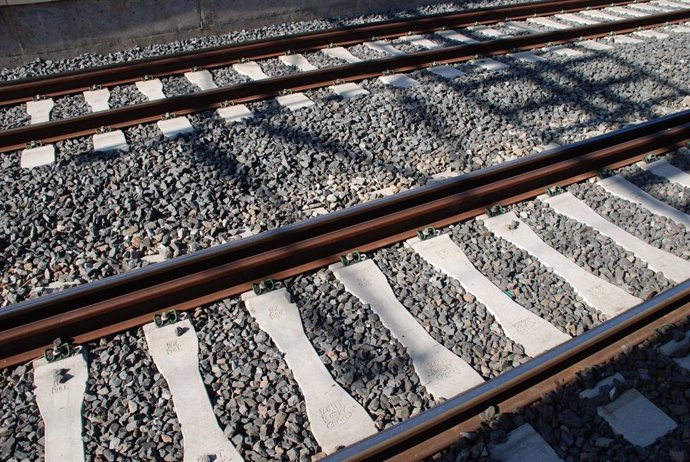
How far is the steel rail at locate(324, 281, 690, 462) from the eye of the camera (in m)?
2.84

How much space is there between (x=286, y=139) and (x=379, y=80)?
74.8 inches

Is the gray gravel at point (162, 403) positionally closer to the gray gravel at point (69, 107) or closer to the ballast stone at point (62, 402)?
the ballast stone at point (62, 402)

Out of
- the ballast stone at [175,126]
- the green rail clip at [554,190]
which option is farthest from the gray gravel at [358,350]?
the ballast stone at [175,126]

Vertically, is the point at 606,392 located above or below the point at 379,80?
below

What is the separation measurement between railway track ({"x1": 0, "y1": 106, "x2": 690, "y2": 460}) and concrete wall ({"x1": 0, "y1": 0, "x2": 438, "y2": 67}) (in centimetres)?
529

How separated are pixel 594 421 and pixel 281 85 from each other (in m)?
4.92

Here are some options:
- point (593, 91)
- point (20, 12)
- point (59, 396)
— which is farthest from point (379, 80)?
point (59, 396)

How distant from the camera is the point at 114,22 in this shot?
8.09 metres

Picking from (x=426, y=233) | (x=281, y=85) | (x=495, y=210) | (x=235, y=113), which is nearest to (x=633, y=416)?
(x=426, y=233)

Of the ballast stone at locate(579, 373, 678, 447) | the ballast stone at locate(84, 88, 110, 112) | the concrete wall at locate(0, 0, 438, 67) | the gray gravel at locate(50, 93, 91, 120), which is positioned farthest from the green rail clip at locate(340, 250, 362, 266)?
the concrete wall at locate(0, 0, 438, 67)

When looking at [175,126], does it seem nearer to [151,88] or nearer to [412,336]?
[151,88]

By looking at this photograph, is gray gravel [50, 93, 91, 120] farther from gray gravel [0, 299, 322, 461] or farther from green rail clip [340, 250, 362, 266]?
green rail clip [340, 250, 362, 266]

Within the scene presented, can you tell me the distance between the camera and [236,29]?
892 cm

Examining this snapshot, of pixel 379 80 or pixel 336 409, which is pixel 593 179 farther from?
pixel 336 409
